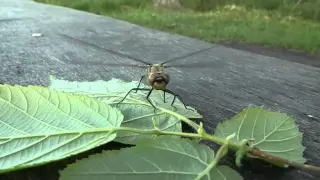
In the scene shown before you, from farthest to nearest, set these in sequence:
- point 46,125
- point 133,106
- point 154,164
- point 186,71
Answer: point 186,71, point 133,106, point 46,125, point 154,164

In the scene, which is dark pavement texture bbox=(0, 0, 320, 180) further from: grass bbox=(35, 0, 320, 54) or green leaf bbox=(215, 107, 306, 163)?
grass bbox=(35, 0, 320, 54)

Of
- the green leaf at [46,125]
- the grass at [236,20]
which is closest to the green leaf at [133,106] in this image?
the green leaf at [46,125]

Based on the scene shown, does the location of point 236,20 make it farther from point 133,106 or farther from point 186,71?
point 133,106

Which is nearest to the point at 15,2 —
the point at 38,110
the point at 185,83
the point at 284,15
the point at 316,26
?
the point at 185,83

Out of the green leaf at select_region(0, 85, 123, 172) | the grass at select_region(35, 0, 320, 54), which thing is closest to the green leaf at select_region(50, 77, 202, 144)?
the green leaf at select_region(0, 85, 123, 172)

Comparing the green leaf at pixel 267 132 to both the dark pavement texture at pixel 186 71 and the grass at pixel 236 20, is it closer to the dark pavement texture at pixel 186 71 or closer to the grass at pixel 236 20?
the dark pavement texture at pixel 186 71

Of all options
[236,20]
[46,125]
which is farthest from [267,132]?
[236,20]
